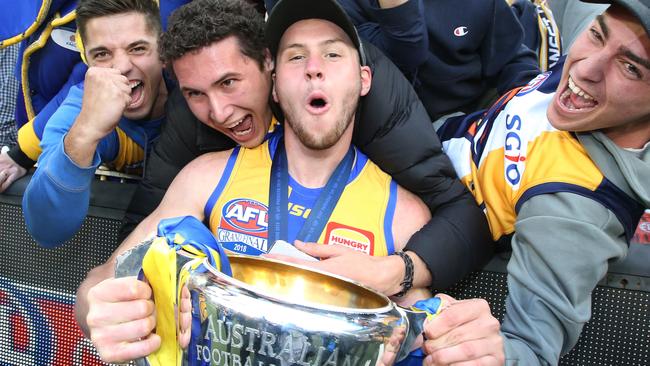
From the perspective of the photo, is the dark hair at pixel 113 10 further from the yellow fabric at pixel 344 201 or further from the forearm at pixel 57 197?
the yellow fabric at pixel 344 201

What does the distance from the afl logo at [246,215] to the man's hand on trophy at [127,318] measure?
0.61 meters

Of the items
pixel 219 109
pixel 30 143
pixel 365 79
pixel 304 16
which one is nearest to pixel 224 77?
pixel 219 109

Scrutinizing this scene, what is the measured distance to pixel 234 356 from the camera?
1.03m

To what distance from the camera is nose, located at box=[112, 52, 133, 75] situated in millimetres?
2127

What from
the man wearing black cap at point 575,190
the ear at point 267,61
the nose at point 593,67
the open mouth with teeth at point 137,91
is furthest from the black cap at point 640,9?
the open mouth with teeth at point 137,91

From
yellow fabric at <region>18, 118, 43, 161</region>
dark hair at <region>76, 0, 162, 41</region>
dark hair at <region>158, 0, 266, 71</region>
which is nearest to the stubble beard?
dark hair at <region>158, 0, 266, 71</region>

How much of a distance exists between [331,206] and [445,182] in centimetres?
30

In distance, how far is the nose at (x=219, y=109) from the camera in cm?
185

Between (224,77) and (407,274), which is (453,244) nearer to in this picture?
(407,274)

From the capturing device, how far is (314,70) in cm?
176

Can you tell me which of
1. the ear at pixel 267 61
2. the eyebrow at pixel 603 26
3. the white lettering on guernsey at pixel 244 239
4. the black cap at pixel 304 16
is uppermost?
the black cap at pixel 304 16

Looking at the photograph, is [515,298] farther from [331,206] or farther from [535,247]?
[331,206]

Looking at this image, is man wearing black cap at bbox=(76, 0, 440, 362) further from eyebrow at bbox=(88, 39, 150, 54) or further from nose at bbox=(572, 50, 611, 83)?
nose at bbox=(572, 50, 611, 83)

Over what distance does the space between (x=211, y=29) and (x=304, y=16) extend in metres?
0.26
